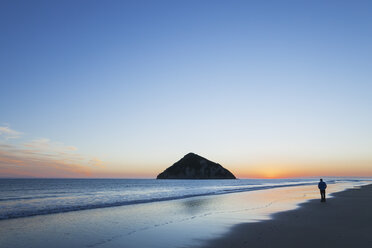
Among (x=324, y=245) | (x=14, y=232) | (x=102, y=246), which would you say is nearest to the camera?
(x=324, y=245)

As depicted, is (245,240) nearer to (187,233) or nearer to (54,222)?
(187,233)

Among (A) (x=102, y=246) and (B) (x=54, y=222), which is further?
(B) (x=54, y=222)

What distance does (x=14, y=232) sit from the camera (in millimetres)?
15258

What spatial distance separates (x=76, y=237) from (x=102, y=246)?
8.80ft

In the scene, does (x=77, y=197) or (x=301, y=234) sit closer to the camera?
→ (x=301, y=234)

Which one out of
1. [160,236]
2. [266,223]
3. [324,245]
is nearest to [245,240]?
[324,245]

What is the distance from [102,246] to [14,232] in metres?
6.79

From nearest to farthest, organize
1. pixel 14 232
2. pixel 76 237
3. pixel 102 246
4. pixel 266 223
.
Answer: pixel 102 246, pixel 76 237, pixel 14 232, pixel 266 223

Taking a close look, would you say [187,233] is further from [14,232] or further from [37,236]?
[14,232]

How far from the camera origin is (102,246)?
38.4 ft

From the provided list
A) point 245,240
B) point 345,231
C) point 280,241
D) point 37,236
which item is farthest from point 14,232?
point 345,231

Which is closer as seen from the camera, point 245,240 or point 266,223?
point 245,240

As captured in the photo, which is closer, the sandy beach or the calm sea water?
the sandy beach

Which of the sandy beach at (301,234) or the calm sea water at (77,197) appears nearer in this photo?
the sandy beach at (301,234)
